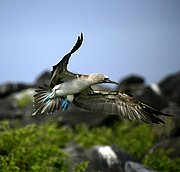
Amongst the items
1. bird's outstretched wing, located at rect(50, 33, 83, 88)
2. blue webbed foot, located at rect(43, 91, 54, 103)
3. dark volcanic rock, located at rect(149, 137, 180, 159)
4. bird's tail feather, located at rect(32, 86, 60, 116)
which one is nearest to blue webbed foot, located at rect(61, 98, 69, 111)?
bird's tail feather, located at rect(32, 86, 60, 116)

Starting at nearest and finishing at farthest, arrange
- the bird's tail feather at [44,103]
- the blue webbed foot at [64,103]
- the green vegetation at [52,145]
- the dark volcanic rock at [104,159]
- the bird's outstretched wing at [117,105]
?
the bird's outstretched wing at [117,105], the blue webbed foot at [64,103], the bird's tail feather at [44,103], the green vegetation at [52,145], the dark volcanic rock at [104,159]

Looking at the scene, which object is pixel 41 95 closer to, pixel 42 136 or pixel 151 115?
pixel 151 115

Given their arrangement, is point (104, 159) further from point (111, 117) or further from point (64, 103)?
point (111, 117)

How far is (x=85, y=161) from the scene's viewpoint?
994cm

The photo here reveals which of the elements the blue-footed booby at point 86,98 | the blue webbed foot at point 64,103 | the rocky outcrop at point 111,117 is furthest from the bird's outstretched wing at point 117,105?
the rocky outcrop at point 111,117

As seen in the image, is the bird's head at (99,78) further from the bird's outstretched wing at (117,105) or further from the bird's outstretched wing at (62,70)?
the bird's outstretched wing at (117,105)

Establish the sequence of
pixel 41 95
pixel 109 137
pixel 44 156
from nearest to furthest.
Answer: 1. pixel 41 95
2. pixel 44 156
3. pixel 109 137

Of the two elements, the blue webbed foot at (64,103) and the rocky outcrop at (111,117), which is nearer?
the blue webbed foot at (64,103)

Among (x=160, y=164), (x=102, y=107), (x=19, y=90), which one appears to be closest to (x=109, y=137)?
(x=160, y=164)

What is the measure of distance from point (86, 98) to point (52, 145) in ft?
7.68

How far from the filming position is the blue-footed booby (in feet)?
27.0

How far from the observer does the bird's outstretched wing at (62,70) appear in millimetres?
7344

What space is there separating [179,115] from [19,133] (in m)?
4.23

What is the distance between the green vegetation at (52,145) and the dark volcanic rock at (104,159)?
28cm
